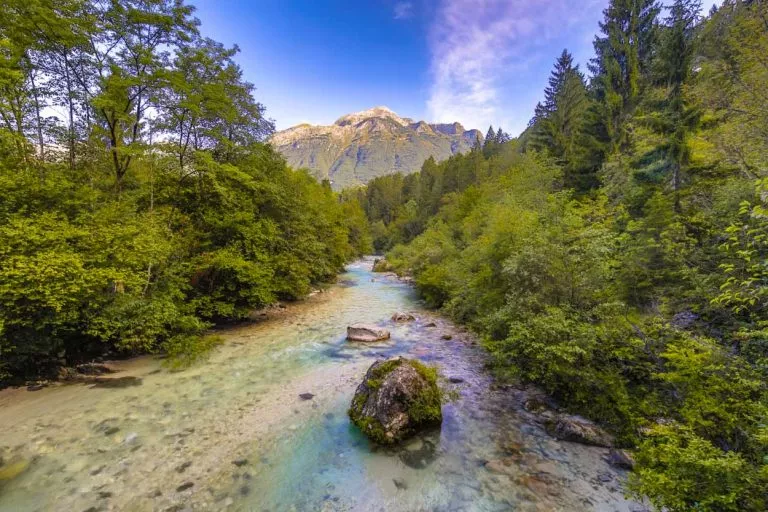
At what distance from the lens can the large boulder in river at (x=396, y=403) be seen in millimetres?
7289

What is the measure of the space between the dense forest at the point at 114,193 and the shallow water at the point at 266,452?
1850mm

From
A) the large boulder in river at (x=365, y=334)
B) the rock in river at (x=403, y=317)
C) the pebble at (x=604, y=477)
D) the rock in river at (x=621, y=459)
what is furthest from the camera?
the rock in river at (x=403, y=317)

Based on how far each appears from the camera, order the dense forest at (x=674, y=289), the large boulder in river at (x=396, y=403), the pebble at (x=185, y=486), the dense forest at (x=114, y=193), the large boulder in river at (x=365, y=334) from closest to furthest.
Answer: the dense forest at (x=674, y=289) → the pebble at (x=185, y=486) → the large boulder in river at (x=396, y=403) → the dense forest at (x=114, y=193) → the large boulder in river at (x=365, y=334)

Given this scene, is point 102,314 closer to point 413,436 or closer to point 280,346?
point 280,346

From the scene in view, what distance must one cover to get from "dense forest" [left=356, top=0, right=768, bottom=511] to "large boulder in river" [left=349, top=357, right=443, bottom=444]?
2.74m

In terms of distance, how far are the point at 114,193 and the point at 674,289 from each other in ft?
64.1

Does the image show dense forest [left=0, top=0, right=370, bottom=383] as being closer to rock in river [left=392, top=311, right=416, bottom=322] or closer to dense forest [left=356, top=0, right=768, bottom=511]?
rock in river [left=392, top=311, right=416, bottom=322]

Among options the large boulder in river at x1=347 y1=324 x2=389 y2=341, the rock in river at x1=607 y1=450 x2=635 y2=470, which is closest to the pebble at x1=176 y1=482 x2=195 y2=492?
the rock in river at x1=607 y1=450 x2=635 y2=470

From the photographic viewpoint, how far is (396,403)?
7.52 m

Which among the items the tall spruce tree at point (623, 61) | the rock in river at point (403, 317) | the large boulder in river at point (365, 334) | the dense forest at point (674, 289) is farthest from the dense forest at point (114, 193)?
the tall spruce tree at point (623, 61)

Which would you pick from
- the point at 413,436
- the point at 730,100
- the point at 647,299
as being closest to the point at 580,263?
the point at 647,299

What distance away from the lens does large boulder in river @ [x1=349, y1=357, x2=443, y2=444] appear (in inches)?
287

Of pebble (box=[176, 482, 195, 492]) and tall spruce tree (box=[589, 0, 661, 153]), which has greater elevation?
tall spruce tree (box=[589, 0, 661, 153])

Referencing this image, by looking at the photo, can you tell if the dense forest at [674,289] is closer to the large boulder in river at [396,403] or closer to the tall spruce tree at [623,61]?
the large boulder in river at [396,403]
